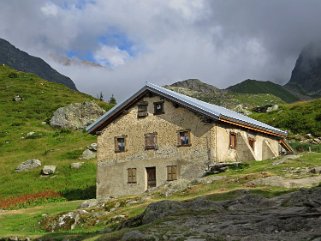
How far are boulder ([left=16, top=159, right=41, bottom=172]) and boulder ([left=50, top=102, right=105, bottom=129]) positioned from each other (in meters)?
30.0

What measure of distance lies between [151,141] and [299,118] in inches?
1544

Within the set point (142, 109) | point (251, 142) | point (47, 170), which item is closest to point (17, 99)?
point (47, 170)

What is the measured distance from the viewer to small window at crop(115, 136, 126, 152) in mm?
45125

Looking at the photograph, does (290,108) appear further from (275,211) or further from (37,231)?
(275,211)

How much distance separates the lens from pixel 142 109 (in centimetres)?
4478

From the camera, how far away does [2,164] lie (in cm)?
6206

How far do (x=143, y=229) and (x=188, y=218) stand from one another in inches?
67.3

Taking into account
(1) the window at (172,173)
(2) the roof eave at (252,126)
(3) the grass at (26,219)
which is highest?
(2) the roof eave at (252,126)

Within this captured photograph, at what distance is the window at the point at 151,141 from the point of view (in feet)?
143

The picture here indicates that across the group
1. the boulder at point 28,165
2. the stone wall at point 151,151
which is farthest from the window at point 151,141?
the boulder at point 28,165

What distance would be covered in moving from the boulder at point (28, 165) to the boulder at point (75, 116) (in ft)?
98.5

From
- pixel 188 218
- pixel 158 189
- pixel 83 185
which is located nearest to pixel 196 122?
pixel 158 189

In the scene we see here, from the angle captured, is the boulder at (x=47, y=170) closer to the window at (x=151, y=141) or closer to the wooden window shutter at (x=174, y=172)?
the window at (x=151, y=141)

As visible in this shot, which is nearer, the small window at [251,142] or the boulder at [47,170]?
the small window at [251,142]
